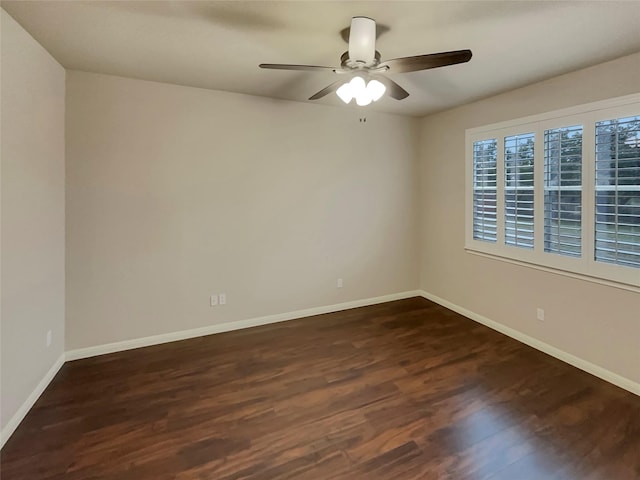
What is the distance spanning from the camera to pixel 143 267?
10.8 ft

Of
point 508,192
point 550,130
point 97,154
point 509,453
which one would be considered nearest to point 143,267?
point 97,154

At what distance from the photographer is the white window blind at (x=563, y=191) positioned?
2.91 m

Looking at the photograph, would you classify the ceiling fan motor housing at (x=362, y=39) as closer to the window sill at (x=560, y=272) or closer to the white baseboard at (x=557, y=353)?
the window sill at (x=560, y=272)

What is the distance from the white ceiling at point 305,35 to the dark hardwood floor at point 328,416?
261 cm

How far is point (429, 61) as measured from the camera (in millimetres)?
1900

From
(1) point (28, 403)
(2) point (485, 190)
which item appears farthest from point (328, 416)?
(2) point (485, 190)

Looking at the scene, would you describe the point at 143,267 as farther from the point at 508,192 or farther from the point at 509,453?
the point at 508,192

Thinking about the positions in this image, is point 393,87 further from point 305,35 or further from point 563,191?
point 563,191

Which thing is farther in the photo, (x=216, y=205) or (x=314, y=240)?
(x=314, y=240)

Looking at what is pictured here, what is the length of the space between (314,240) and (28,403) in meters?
2.93

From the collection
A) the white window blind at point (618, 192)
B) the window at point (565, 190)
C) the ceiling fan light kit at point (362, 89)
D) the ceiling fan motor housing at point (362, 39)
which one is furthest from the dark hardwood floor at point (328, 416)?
the ceiling fan motor housing at point (362, 39)

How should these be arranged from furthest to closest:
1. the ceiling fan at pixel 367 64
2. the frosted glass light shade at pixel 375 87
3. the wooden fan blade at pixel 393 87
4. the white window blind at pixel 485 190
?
the white window blind at pixel 485 190, the wooden fan blade at pixel 393 87, the frosted glass light shade at pixel 375 87, the ceiling fan at pixel 367 64

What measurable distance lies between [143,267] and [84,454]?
1.71 meters

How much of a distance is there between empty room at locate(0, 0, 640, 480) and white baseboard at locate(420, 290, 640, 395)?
2 cm
